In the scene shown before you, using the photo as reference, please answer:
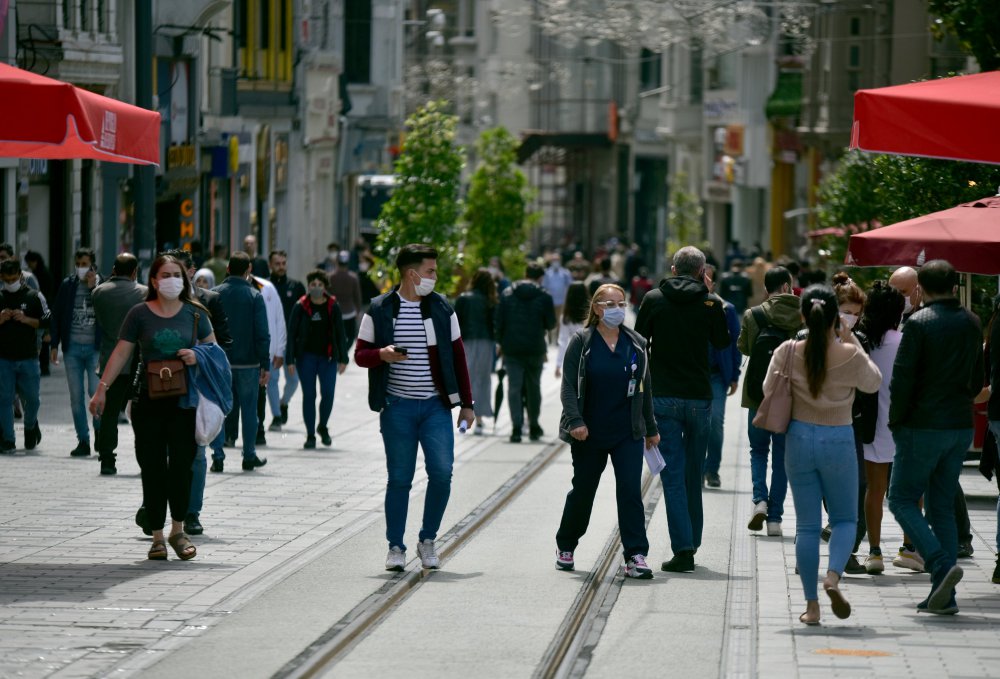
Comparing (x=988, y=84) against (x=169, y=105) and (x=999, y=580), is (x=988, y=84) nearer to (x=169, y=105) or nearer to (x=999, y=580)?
(x=999, y=580)

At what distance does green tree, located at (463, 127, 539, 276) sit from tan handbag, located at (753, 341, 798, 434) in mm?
33009

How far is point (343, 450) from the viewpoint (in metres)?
18.2

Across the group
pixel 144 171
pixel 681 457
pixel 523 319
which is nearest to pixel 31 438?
pixel 144 171

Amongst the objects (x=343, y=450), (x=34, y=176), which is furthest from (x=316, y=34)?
(x=343, y=450)

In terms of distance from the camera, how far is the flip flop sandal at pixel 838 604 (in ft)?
30.1

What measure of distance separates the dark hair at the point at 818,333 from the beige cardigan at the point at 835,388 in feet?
0.14

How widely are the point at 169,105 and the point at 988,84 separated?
76.6 ft

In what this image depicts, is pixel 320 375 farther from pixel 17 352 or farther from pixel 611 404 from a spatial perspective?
pixel 611 404

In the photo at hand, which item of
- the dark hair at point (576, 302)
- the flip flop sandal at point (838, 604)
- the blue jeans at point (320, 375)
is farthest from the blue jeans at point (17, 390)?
the flip flop sandal at point (838, 604)

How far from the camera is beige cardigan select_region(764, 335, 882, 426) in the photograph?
933 cm

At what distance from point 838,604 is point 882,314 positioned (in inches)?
91.9

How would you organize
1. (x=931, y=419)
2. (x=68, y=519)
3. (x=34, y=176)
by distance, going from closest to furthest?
(x=931, y=419)
(x=68, y=519)
(x=34, y=176)

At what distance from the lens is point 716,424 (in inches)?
619

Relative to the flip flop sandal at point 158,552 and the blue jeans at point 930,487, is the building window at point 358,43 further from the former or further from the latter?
the blue jeans at point 930,487
